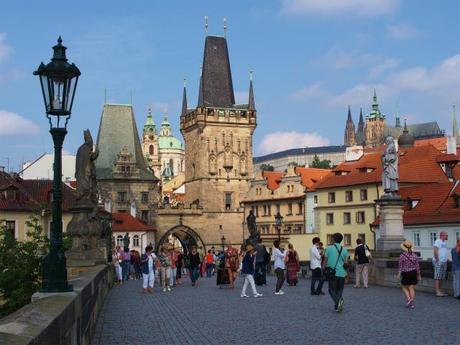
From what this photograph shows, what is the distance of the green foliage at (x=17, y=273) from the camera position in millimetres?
19844

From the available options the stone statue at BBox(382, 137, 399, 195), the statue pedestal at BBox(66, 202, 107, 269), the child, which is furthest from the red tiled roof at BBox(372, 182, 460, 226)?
the statue pedestal at BBox(66, 202, 107, 269)

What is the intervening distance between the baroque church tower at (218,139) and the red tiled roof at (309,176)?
11.8 metres

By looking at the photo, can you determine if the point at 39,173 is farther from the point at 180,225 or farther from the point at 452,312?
the point at 452,312

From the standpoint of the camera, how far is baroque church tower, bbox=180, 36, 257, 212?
89312 millimetres

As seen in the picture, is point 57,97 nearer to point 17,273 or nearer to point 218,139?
point 17,273

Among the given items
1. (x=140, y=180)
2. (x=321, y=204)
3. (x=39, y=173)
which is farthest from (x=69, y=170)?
(x=321, y=204)

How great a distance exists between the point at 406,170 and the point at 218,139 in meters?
34.6

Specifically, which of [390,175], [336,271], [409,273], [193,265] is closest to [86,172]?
[193,265]

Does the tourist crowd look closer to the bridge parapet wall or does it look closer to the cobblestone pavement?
the cobblestone pavement

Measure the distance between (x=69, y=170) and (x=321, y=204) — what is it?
160 ft

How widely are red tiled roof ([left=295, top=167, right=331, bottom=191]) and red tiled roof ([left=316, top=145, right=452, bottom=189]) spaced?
28.1ft

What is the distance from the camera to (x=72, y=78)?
9844mm

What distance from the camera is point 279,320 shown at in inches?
502

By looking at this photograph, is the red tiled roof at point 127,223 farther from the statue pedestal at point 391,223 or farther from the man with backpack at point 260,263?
the statue pedestal at point 391,223
